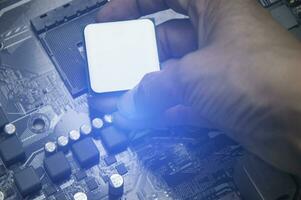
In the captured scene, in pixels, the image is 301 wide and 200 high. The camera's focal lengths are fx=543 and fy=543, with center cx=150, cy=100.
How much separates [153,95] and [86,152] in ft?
0.91

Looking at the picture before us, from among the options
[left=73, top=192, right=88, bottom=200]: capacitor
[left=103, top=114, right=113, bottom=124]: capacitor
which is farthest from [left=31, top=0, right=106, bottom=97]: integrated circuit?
[left=73, top=192, right=88, bottom=200]: capacitor

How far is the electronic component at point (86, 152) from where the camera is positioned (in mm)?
1603

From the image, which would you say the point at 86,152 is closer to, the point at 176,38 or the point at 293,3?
the point at 176,38

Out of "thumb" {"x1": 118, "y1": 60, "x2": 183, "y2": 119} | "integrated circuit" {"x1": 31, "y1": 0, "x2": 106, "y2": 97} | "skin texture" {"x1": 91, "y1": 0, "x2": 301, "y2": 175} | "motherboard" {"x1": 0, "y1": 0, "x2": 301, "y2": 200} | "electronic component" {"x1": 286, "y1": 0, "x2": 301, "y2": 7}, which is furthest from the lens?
"electronic component" {"x1": 286, "y1": 0, "x2": 301, "y2": 7}

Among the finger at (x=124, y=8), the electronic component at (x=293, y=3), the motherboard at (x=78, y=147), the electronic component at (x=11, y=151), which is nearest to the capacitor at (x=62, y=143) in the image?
the motherboard at (x=78, y=147)

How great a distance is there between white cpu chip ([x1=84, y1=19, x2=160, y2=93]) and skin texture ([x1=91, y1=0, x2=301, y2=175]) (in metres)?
0.07

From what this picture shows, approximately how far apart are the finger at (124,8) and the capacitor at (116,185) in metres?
0.52

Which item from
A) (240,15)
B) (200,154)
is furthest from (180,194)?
(240,15)

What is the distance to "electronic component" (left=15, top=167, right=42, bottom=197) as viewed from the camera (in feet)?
5.08

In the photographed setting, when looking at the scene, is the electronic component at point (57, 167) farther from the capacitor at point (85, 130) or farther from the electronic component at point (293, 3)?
the electronic component at point (293, 3)

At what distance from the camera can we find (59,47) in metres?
1.77

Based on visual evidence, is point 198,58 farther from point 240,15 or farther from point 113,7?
point 113,7

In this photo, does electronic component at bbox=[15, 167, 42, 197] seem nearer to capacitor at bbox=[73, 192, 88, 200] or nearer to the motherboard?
the motherboard

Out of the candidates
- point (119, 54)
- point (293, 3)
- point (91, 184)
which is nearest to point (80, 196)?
point (91, 184)
